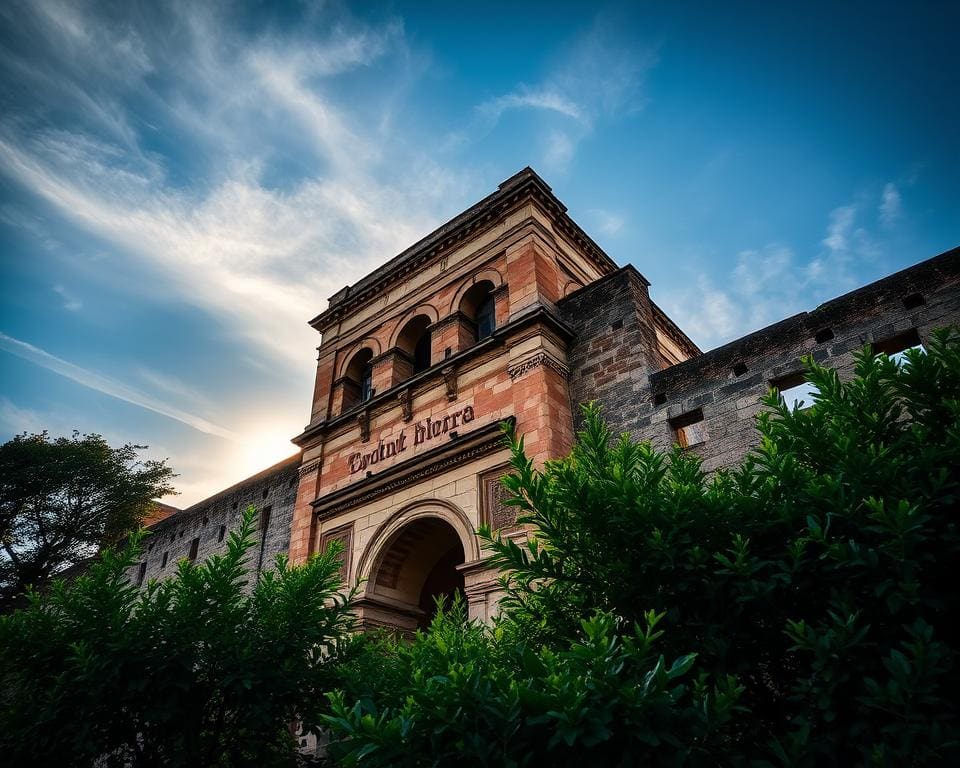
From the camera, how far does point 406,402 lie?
1109cm

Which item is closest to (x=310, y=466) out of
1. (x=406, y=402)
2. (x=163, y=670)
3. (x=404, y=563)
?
(x=406, y=402)

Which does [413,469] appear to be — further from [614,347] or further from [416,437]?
[614,347]

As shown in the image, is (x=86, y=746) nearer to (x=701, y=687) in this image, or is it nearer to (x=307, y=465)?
(x=701, y=687)

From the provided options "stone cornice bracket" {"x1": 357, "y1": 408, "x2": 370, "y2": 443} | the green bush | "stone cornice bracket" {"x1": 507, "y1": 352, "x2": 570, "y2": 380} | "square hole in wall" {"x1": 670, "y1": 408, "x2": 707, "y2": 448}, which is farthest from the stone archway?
the green bush

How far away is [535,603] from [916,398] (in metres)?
2.73

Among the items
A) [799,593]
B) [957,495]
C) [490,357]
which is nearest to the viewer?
[957,495]

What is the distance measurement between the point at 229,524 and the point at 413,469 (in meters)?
8.93

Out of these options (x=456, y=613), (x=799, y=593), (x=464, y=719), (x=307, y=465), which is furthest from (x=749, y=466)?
(x=307, y=465)

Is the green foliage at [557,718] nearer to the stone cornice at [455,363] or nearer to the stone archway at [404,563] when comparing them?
the stone archway at [404,563]

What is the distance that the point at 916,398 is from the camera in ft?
11.8

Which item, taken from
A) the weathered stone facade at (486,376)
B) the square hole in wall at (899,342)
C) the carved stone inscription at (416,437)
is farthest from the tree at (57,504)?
the square hole in wall at (899,342)

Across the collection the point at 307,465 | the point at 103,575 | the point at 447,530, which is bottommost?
the point at 103,575

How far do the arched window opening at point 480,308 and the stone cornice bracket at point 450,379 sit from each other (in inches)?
52.6

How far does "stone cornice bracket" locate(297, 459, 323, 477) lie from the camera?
12.3m
